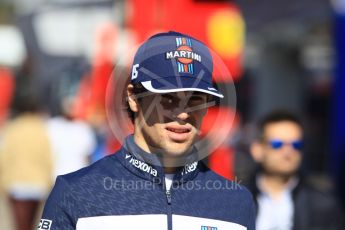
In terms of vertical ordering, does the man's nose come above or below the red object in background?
below

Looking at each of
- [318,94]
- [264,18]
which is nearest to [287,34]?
[318,94]

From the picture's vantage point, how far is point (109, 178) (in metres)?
2.69

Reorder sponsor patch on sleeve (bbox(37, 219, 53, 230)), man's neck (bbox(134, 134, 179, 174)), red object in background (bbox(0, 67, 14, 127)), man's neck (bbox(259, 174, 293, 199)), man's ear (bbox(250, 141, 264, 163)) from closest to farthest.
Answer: sponsor patch on sleeve (bbox(37, 219, 53, 230)), man's neck (bbox(134, 134, 179, 174)), man's neck (bbox(259, 174, 293, 199)), man's ear (bbox(250, 141, 264, 163)), red object in background (bbox(0, 67, 14, 127))

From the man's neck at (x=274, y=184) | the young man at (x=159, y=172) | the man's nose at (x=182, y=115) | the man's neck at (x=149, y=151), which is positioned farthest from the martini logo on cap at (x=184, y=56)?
the man's neck at (x=274, y=184)

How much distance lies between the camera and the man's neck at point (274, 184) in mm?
4953

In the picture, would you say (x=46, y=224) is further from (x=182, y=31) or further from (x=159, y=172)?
(x=182, y=31)

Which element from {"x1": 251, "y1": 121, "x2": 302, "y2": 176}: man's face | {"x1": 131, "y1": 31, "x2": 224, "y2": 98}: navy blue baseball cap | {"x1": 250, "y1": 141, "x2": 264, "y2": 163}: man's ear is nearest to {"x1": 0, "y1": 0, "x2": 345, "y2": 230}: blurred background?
{"x1": 131, "y1": 31, "x2": 224, "y2": 98}: navy blue baseball cap

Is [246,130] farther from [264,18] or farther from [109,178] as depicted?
[109,178]

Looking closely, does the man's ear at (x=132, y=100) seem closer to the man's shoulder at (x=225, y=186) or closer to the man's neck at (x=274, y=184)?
the man's shoulder at (x=225, y=186)

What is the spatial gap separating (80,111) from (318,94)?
693cm

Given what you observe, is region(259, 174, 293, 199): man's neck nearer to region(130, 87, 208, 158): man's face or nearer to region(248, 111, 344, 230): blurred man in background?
region(248, 111, 344, 230): blurred man in background

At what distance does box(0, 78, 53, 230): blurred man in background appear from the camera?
7.52m

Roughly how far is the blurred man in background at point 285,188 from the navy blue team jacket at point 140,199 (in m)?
1.96

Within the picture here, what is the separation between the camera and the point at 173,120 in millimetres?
2646
